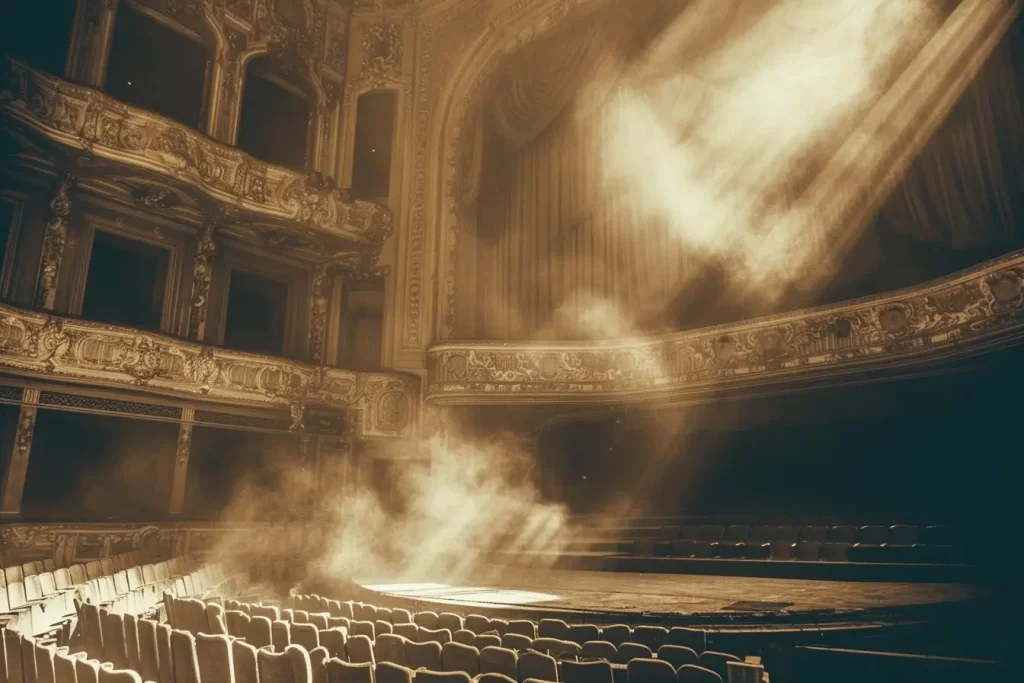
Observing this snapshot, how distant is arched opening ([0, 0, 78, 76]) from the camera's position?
10.1 m

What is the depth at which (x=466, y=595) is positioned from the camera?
721cm

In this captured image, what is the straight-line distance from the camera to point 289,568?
11344mm

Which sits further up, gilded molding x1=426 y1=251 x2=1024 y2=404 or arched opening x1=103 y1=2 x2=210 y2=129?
arched opening x1=103 y1=2 x2=210 y2=129

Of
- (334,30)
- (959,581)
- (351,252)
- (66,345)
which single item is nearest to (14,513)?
(66,345)

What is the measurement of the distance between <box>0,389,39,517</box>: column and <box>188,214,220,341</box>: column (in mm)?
2810

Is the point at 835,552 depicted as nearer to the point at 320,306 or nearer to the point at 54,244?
the point at 320,306

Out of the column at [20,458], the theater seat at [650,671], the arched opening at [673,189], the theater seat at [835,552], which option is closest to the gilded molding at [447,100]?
the arched opening at [673,189]

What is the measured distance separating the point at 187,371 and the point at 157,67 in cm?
567

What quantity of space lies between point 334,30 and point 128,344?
27.6 ft

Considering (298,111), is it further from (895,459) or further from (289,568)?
(895,459)

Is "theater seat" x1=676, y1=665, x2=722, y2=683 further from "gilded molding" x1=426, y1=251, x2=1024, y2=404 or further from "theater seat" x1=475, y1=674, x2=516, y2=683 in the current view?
"gilded molding" x1=426, y1=251, x2=1024, y2=404

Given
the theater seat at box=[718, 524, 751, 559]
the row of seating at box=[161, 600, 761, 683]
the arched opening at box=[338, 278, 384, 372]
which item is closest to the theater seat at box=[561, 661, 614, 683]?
the row of seating at box=[161, 600, 761, 683]

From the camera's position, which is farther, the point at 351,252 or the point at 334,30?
the point at 334,30

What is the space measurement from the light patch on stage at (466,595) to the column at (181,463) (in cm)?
477
